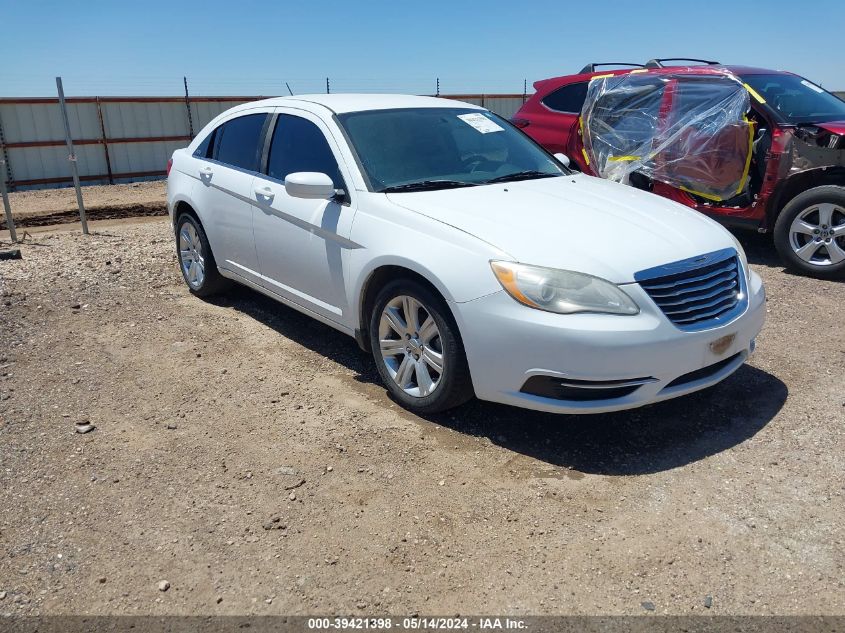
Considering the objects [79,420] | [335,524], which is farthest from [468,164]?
[79,420]

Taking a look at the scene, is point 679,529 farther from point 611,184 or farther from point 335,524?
point 611,184

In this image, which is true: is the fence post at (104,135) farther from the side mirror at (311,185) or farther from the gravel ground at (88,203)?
the side mirror at (311,185)

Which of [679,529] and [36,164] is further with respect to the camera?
[36,164]

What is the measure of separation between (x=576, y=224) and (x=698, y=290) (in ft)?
2.22

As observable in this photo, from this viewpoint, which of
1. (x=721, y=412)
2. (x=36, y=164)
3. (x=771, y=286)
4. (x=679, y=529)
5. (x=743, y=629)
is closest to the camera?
(x=743, y=629)

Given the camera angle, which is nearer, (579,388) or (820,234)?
(579,388)

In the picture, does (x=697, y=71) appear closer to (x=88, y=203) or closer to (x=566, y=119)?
(x=566, y=119)

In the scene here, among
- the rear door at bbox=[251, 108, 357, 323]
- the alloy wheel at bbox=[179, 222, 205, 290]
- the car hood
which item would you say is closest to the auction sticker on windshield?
the car hood

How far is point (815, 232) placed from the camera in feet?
20.7

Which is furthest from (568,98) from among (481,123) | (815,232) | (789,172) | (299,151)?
(299,151)

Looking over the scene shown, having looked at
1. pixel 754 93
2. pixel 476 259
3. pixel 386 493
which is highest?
pixel 754 93

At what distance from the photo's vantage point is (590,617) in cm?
242

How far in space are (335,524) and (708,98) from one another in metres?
5.93

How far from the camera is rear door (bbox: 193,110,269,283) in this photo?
5077 millimetres
